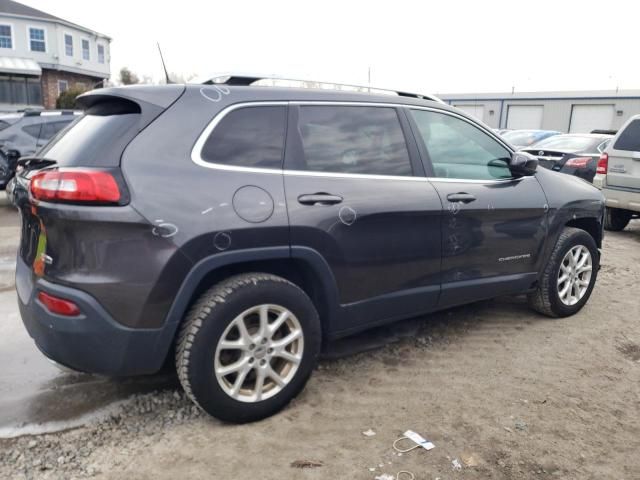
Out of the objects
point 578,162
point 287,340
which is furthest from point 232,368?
point 578,162

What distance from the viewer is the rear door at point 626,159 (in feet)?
25.1

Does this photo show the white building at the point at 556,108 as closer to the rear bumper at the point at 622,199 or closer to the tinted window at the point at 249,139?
the rear bumper at the point at 622,199

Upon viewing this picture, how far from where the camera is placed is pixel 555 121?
37219mm

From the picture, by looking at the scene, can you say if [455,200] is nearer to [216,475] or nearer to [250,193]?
[250,193]

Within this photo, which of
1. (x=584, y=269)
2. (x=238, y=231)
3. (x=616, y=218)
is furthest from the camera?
(x=616, y=218)

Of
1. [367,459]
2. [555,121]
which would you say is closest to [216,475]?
[367,459]

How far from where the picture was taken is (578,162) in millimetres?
9477

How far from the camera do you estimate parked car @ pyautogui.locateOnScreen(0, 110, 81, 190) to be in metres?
9.68

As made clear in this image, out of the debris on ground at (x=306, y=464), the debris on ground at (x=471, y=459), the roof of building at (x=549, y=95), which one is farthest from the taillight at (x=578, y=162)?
the roof of building at (x=549, y=95)

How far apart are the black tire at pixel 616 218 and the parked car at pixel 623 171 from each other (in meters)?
0.41

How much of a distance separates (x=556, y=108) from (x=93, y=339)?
1576 inches

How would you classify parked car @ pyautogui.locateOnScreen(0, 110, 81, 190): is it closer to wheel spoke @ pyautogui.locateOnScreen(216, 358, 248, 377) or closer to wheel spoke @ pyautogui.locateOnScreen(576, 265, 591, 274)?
wheel spoke @ pyautogui.locateOnScreen(216, 358, 248, 377)

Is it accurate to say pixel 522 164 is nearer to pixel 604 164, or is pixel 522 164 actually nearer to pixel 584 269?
pixel 584 269

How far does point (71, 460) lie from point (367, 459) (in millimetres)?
1430
